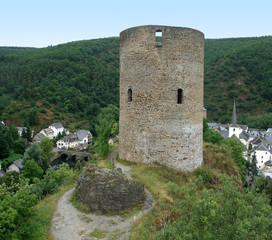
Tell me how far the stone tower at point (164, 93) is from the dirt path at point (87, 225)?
110 inches

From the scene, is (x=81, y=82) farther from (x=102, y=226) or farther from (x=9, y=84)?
(x=102, y=226)

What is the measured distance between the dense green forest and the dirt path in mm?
58396

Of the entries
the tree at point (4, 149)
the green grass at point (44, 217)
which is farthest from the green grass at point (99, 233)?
the tree at point (4, 149)

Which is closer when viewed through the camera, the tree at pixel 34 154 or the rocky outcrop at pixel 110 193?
the rocky outcrop at pixel 110 193

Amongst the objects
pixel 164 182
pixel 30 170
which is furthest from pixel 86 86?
pixel 164 182

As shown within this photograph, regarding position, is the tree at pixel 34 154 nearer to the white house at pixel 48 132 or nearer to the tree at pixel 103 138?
the tree at pixel 103 138

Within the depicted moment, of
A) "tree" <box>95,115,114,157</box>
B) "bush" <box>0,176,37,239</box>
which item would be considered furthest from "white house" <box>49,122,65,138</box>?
"bush" <box>0,176,37,239</box>

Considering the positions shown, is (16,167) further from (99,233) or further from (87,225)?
(99,233)

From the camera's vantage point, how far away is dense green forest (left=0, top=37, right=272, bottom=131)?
2753 inches

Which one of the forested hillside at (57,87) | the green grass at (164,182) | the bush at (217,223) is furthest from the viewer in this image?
the forested hillside at (57,87)

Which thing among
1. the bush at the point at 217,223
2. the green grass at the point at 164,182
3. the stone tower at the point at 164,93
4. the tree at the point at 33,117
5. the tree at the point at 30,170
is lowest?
the tree at the point at 30,170

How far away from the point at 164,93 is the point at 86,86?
75.8 m

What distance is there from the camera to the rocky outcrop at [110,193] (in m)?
7.58

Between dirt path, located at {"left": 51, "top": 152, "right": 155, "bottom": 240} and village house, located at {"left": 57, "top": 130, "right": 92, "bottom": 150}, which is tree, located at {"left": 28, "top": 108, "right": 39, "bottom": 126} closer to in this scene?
village house, located at {"left": 57, "top": 130, "right": 92, "bottom": 150}
